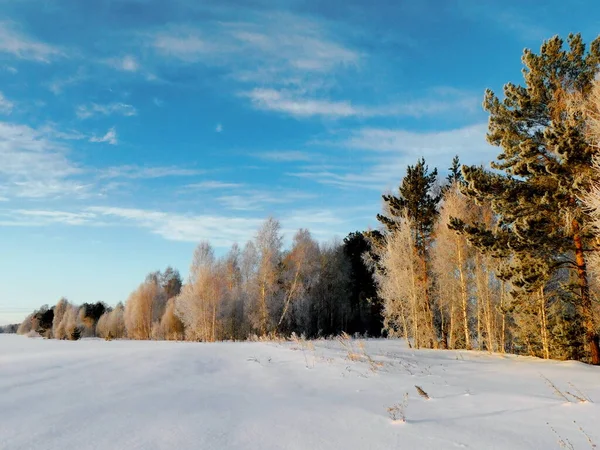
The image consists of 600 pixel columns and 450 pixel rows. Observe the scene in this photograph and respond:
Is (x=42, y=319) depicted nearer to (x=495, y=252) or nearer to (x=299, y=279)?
(x=299, y=279)

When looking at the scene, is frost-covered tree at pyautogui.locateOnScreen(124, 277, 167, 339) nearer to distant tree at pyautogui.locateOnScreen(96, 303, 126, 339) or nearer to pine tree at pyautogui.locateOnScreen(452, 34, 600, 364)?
distant tree at pyautogui.locateOnScreen(96, 303, 126, 339)

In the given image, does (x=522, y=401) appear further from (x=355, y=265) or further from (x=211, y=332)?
(x=355, y=265)

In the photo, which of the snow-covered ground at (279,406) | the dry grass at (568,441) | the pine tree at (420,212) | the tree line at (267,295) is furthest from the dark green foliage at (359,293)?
the dry grass at (568,441)

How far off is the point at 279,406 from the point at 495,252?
1211cm

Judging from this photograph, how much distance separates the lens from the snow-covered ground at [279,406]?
4582 millimetres

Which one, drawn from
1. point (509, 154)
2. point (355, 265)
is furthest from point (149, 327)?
point (509, 154)

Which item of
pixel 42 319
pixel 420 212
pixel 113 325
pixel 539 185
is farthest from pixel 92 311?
pixel 539 185

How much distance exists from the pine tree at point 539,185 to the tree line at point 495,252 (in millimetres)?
45

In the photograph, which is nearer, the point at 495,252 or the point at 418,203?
the point at 495,252

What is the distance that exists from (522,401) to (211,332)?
35.4 metres

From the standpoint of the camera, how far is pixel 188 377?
799 cm

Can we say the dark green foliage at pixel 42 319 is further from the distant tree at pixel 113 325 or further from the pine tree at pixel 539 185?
the pine tree at pixel 539 185

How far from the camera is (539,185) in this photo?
49.0 feet

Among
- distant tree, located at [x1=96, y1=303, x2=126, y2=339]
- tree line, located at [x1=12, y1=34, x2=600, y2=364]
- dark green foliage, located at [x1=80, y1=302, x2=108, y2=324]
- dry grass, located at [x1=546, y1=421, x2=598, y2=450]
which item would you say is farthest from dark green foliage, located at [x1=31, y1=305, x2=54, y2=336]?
dry grass, located at [x1=546, y1=421, x2=598, y2=450]
